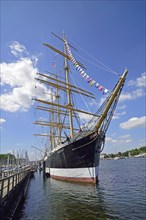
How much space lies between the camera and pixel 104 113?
78.9 feet

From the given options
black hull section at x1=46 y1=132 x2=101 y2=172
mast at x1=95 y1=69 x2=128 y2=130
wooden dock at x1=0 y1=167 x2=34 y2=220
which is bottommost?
wooden dock at x1=0 y1=167 x2=34 y2=220

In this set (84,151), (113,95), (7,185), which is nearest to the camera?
(7,185)

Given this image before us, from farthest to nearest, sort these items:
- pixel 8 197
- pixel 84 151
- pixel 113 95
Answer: pixel 84 151
pixel 113 95
pixel 8 197

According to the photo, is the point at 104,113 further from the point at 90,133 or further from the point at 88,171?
the point at 88,171

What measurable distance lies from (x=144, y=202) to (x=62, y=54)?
2883 centimetres

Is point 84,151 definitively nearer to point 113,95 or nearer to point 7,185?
point 113,95

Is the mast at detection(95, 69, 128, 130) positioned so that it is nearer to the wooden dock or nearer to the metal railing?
Result: the metal railing

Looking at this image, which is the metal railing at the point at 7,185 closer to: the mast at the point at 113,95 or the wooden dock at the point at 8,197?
the wooden dock at the point at 8,197

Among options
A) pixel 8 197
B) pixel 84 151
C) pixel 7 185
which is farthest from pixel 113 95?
pixel 8 197

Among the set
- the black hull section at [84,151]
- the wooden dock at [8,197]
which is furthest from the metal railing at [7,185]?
the black hull section at [84,151]

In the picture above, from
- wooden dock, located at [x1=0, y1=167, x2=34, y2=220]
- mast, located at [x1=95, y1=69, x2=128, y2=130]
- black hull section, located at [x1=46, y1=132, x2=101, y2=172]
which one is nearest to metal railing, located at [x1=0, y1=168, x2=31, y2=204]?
wooden dock, located at [x1=0, y1=167, x2=34, y2=220]

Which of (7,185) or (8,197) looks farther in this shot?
(8,197)

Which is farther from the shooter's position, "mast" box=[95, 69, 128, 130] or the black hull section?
the black hull section

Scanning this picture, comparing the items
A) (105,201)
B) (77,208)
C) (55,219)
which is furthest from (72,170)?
(55,219)
